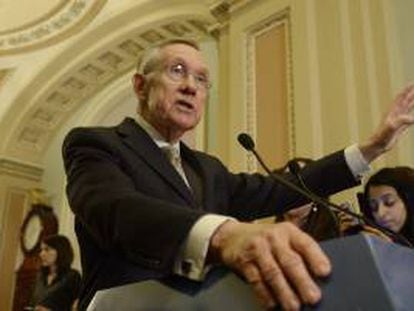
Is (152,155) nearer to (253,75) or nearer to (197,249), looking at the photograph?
(197,249)

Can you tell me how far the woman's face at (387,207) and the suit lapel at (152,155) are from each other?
3.80 ft

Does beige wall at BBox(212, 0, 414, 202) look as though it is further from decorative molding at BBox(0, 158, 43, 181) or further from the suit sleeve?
decorative molding at BBox(0, 158, 43, 181)

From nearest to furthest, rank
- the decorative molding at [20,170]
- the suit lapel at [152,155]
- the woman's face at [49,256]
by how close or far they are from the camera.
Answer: the suit lapel at [152,155] < the woman's face at [49,256] < the decorative molding at [20,170]

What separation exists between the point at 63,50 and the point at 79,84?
578 millimetres

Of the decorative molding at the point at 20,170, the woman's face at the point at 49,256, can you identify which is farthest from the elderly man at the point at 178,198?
the decorative molding at the point at 20,170

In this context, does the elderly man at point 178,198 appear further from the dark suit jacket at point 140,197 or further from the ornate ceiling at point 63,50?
the ornate ceiling at point 63,50

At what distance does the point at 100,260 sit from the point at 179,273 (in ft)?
1.37

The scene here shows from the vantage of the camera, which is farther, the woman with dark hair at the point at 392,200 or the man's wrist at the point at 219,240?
the woman with dark hair at the point at 392,200

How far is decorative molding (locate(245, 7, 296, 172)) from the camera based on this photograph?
3.69 meters

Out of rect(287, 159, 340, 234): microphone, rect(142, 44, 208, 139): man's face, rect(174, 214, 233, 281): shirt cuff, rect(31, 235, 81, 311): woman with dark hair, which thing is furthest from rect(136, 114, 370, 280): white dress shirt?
rect(31, 235, 81, 311): woman with dark hair

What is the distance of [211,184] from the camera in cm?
138

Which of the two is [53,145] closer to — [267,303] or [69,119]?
[69,119]

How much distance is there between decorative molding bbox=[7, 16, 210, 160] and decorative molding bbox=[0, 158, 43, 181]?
169mm

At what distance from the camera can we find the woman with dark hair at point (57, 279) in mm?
3645
